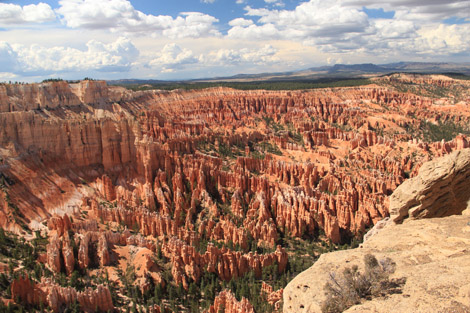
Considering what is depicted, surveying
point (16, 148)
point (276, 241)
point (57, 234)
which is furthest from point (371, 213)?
point (16, 148)

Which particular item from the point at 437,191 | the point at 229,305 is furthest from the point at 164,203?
the point at 437,191

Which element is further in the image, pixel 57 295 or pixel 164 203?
pixel 164 203

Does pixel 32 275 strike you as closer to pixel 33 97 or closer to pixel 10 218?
pixel 10 218

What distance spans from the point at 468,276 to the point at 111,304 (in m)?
23.5

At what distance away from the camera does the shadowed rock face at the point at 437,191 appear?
1595cm

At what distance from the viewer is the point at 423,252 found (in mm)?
13492

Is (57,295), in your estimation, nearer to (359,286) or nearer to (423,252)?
(359,286)

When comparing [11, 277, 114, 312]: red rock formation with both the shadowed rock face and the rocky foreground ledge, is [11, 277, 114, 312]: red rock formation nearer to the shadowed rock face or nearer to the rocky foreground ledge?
the rocky foreground ledge

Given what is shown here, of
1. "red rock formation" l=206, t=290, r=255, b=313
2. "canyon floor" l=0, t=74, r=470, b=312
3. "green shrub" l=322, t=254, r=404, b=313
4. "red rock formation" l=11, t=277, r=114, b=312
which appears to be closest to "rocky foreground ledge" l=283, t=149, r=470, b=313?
"green shrub" l=322, t=254, r=404, b=313

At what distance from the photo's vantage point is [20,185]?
38.4m

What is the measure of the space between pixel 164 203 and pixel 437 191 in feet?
108

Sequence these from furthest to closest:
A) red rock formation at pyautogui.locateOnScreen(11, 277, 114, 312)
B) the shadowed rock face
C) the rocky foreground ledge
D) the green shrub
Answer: red rock formation at pyautogui.locateOnScreen(11, 277, 114, 312)
the shadowed rock face
the green shrub
the rocky foreground ledge

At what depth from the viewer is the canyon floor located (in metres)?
28.4

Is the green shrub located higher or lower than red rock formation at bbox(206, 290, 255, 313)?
higher
